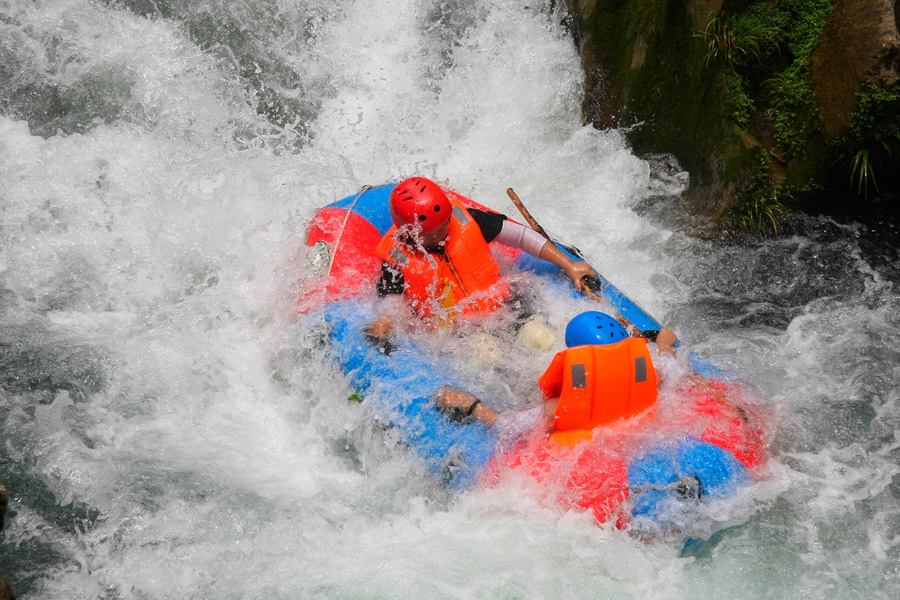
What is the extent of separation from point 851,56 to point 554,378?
365cm

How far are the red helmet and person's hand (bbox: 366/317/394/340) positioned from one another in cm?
60

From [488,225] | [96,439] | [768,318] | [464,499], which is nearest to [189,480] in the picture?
[96,439]

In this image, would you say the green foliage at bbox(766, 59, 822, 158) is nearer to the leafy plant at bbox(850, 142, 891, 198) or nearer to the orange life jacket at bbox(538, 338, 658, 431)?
the leafy plant at bbox(850, 142, 891, 198)

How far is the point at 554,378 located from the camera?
12.3 ft

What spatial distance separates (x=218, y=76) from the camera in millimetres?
6875

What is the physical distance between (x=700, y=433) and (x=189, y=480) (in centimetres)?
273

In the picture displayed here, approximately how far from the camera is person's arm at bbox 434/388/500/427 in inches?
159

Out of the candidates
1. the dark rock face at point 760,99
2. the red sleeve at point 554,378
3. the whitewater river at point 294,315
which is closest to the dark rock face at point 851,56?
the dark rock face at point 760,99

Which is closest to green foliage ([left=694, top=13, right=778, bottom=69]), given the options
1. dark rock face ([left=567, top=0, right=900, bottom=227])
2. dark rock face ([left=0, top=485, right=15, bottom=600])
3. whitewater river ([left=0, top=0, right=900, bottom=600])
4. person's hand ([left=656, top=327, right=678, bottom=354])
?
dark rock face ([left=567, top=0, right=900, bottom=227])

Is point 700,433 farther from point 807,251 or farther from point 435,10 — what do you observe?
point 435,10

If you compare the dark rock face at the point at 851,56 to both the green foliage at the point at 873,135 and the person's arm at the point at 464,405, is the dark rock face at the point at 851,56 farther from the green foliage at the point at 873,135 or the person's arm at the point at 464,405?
the person's arm at the point at 464,405

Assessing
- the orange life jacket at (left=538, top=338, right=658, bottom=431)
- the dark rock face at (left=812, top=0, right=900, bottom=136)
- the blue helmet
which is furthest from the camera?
the dark rock face at (left=812, top=0, right=900, bottom=136)

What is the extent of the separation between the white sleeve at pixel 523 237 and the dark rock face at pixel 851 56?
2529mm

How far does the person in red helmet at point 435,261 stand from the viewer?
4449mm
